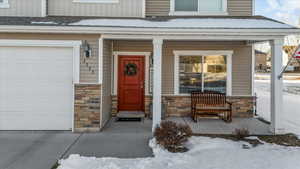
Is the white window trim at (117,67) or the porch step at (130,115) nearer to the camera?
the porch step at (130,115)

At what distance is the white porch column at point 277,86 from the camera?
696 centimetres

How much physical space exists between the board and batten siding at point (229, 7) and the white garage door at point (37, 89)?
365cm

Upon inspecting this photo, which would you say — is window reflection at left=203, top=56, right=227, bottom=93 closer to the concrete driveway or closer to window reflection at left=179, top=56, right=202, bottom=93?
window reflection at left=179, top=56, right=202, bottom=93

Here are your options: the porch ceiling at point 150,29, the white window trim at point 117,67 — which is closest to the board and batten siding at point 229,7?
the white window trim at point 117,67

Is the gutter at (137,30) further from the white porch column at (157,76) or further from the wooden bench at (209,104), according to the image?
the wooden bench at (209,104)

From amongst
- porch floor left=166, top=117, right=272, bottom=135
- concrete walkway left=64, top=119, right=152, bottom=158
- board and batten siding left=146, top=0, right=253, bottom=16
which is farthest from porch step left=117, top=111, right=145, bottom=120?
board and batten siding left=146, top=0, right=253, bottom=16

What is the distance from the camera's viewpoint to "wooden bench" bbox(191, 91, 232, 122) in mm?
8430

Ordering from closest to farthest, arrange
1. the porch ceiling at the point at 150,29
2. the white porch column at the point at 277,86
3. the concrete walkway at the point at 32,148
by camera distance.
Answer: the concrete walkway at the point at 32,148, the porch ceiling at the point at 150,29, the white porch column at the point at 277,86

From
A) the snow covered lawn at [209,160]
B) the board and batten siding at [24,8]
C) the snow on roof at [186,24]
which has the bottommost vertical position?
the snow covered lawn at [209,160]

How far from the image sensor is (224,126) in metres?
7.92

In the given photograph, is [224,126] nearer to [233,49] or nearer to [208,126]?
[208,126]

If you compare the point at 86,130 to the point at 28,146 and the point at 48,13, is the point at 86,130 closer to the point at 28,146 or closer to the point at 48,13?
the point at 28,146

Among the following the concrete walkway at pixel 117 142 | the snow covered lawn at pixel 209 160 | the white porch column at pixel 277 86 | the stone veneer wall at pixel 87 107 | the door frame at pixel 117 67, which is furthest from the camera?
the door frame at pixel 117 67

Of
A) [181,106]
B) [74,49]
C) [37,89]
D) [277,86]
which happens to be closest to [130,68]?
[181,106]
